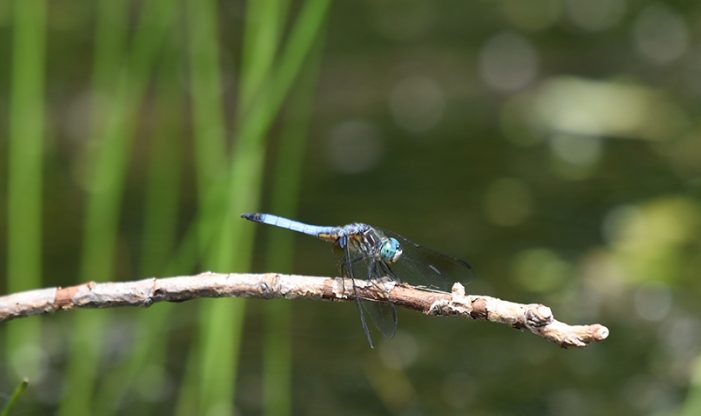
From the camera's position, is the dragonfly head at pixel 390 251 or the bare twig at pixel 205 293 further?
the dragonfly head at pixel 390 251

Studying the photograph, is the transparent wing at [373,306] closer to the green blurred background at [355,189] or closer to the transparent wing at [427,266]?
the transparent wing at [427,266]

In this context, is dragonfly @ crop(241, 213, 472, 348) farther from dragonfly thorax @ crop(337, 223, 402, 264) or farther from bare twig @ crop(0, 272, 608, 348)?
bare twig @ crop(0, 272, 608, 348)

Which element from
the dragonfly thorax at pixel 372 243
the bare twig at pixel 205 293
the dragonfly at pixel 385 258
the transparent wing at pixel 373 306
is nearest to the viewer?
the bare twig at pixel 205 293

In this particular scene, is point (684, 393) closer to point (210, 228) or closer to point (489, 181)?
point (210, 228)

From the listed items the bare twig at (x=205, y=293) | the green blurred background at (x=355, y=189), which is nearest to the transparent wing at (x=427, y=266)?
the green blurred background at (x=355, y=189)

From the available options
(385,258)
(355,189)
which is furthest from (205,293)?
(355,189)

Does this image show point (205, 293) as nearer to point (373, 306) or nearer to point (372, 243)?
point (373, 306)

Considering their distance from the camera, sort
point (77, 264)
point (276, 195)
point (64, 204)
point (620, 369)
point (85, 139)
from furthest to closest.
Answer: point (85, 139) → point (64, 204) → point (276, 195) → point (77, 264) → point (620, 369)

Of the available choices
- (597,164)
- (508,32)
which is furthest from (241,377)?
(508,32)
